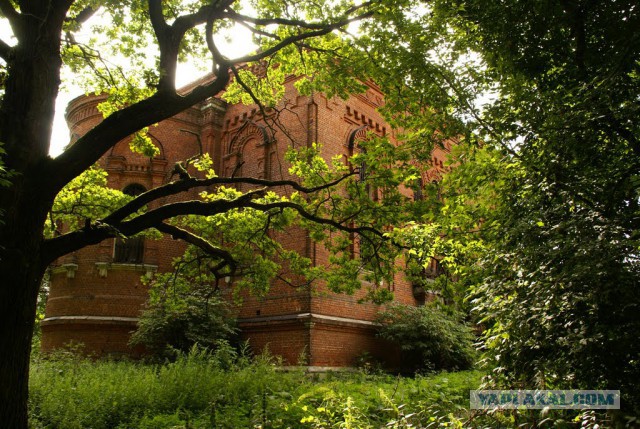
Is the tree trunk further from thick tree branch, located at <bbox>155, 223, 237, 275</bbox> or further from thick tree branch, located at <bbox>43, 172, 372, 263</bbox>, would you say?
thick tree branch, located at <bbox>155, 223, 237, 275</bbox>

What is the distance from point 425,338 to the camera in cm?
1492

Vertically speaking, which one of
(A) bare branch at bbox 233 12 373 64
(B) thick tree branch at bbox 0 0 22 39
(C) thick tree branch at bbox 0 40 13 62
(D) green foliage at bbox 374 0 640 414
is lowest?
(D) green foliage at bbox 374 0 640 414

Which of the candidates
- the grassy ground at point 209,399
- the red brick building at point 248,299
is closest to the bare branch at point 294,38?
the red brick building at point 248,299

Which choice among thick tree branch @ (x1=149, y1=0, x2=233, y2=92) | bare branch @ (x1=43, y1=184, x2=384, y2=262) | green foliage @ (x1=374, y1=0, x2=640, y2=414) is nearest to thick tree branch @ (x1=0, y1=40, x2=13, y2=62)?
thick tree branch @ (x1=149, y1=0, x2=233, y2=92)

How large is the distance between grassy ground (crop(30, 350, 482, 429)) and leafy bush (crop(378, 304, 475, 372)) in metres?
3.60

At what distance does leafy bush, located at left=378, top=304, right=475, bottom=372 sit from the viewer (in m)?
14.8

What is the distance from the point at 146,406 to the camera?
817 centimetres

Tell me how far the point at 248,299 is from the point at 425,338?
5762 millimetres

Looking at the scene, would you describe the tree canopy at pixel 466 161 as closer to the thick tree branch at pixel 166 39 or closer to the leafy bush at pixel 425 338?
the thick tree branch at pixel 166 39

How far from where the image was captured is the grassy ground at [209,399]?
7.03 metres

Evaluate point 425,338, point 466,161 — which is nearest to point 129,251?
point 425,338

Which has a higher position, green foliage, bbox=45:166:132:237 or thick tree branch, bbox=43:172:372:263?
green foliage, bbox=45:166:132:237

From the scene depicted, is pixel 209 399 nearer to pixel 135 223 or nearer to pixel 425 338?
pixel 135 223

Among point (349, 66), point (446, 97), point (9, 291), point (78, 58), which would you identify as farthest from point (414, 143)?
point (78, 58)
